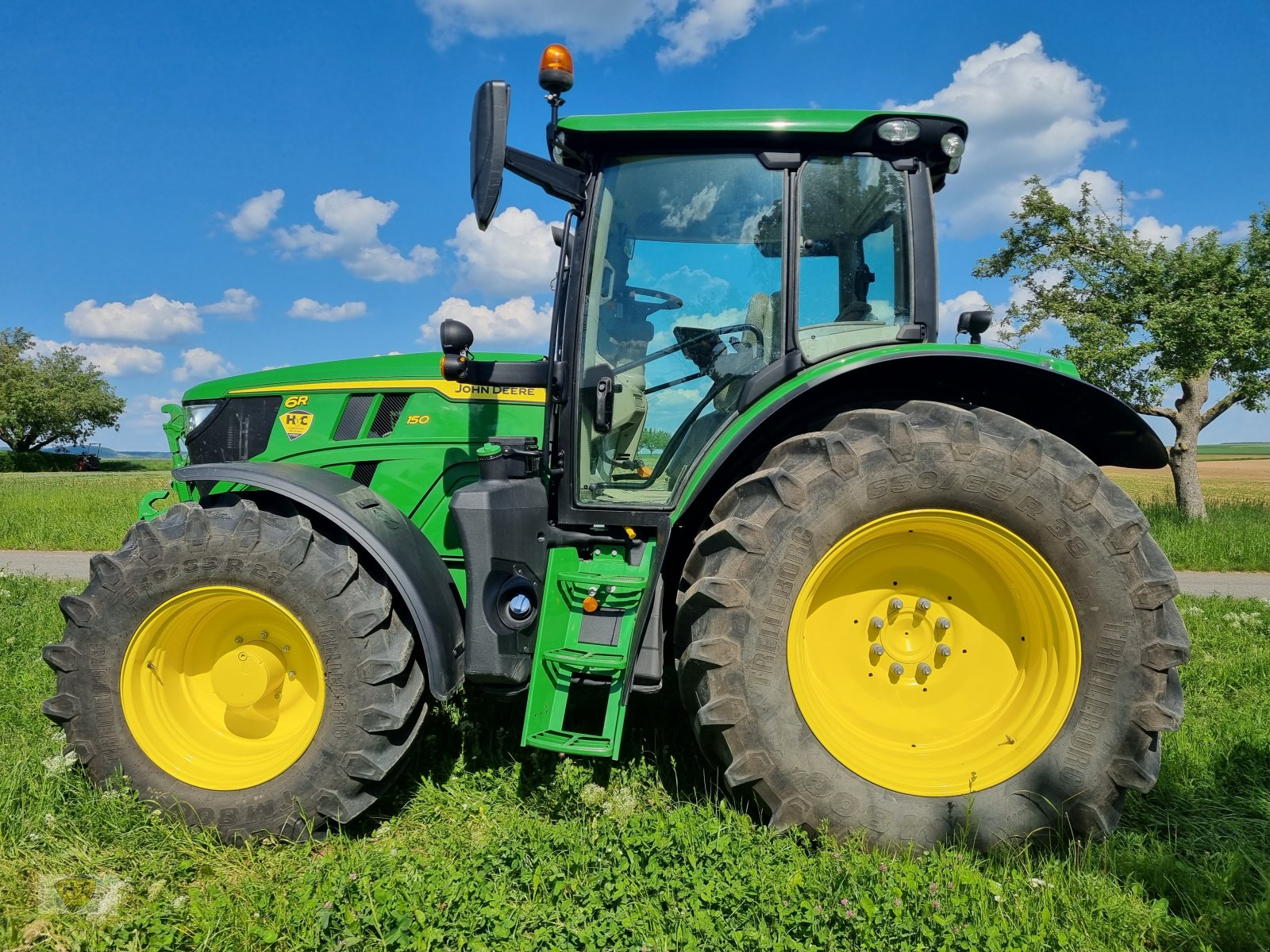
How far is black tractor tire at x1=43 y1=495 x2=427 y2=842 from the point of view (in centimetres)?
254

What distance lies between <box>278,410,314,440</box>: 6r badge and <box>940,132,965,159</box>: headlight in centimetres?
293

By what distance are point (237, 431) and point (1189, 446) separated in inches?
506

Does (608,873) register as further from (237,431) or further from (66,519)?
(66,519)

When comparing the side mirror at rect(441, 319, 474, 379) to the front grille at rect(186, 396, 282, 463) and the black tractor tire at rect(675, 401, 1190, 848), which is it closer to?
the black tractor tire at rect(675, 401, 1190, 848)

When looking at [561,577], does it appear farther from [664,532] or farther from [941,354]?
[941,354]

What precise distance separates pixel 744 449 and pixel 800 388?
322mm

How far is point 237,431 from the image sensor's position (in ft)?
11.6

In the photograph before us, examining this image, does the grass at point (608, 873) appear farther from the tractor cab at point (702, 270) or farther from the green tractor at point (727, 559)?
the tractor cab at point (702, 270)

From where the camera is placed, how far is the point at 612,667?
8.07 ft

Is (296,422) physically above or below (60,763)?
above

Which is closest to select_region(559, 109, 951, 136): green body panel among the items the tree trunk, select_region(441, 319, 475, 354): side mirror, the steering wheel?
the steering wheel

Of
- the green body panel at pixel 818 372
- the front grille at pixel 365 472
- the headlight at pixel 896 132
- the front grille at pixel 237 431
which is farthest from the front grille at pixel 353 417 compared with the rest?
the headlight at pixel 896 132

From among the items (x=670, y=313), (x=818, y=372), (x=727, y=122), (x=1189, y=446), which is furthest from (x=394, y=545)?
(x=1189, y=446)

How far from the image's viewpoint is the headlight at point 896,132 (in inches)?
106
